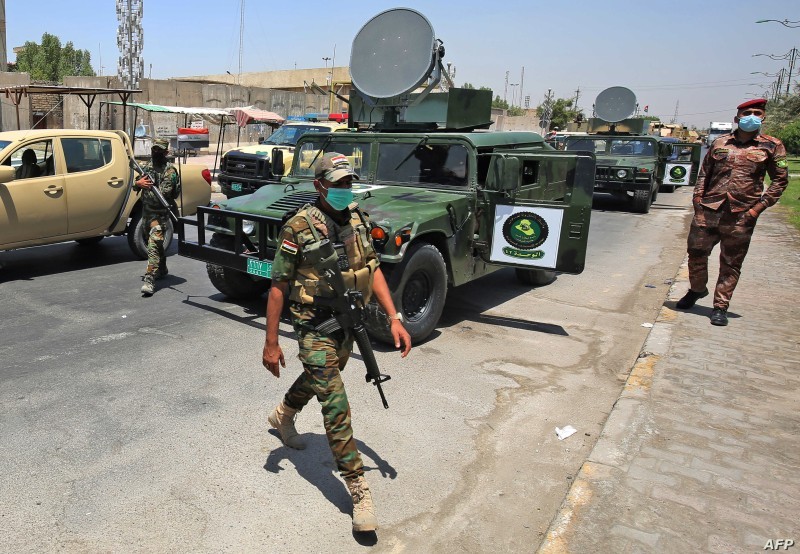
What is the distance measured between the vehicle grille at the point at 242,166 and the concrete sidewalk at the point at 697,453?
9.44m

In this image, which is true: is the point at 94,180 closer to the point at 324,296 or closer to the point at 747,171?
the point at 324,296

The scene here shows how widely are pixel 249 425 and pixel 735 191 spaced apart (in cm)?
494

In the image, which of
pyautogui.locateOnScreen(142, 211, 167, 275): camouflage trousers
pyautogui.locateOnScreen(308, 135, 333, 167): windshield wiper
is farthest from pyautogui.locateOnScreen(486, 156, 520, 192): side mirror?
pyautogui.locateOnScreen(142, 211, 167, 275): camouflage trousers

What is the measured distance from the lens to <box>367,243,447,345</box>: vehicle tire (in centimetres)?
512

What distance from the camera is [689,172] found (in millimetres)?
17672

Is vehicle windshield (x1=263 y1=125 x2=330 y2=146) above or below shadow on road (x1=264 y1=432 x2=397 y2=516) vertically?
above

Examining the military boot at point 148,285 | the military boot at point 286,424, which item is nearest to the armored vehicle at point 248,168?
the military boot at point 148,285

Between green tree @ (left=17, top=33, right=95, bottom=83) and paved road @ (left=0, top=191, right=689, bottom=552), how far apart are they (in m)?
59.5

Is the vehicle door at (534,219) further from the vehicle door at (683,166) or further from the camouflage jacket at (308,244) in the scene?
the vehicle door at (683,166)

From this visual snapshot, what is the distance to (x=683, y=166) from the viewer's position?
17.6 m

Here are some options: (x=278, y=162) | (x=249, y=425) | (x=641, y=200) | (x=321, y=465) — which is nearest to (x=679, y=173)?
(x=641, y=200)

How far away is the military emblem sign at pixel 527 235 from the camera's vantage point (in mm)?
5789

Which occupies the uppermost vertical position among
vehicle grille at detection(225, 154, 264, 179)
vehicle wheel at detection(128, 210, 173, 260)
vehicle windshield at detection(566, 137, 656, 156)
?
vehicle windshield at detection(566, 137, 656, 156)

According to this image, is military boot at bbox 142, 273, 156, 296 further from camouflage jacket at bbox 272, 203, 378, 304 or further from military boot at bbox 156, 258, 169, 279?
camouflage jacket at bbox 272, 203, 378, 304
